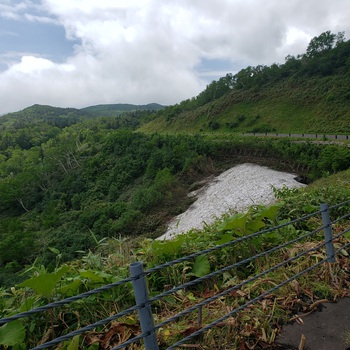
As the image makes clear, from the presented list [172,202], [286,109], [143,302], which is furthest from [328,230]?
[286,109]

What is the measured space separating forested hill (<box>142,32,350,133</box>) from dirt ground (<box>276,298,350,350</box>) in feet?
106

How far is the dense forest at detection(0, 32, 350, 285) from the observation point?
20.9m

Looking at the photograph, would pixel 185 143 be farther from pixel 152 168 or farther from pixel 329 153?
pixel 329 153

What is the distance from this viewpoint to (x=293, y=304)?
85.1 inches

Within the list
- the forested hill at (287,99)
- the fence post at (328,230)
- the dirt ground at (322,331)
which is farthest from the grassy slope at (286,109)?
the dirt ground at (322,331)

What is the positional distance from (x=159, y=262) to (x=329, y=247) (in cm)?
157

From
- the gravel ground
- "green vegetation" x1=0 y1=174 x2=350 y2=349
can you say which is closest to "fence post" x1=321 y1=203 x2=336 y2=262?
"green vegetation" x1=0 y1=174 x2=350 y2=349

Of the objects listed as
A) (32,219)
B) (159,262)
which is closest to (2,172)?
(32,219)

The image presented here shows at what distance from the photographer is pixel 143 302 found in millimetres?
1385

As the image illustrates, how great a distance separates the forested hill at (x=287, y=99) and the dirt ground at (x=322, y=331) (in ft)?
106

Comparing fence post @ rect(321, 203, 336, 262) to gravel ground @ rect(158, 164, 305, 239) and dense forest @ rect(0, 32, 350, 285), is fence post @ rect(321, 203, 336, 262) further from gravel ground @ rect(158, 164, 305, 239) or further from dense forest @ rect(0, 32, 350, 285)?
gravel ground @ rect(158, 164, 305, 239)

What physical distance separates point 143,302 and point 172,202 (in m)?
21.7

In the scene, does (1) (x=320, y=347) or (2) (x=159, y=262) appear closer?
(1) (x=320, y=347)

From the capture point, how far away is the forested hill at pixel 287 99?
34.3 metres
